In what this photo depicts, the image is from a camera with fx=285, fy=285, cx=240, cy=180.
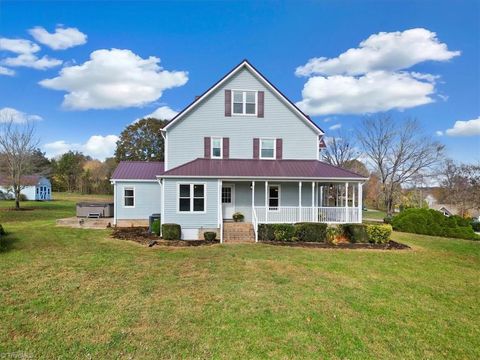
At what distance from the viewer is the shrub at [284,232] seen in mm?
13922

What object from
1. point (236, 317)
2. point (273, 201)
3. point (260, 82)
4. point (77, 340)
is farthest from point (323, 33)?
point (77, 340)

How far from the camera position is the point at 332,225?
14.6m

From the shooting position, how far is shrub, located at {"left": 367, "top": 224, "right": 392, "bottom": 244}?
45.6 ft

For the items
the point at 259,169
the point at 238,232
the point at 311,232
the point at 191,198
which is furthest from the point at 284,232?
the point at 191,198

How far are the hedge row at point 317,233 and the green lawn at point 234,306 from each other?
9.64 feet

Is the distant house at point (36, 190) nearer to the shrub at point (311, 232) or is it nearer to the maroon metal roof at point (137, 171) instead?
the maroon metal roof at point (137, 171)

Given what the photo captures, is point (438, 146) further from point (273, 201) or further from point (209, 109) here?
point (209, 109)

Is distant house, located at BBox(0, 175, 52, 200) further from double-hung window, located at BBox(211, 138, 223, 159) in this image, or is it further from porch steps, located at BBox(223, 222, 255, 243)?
porch steps, located at BBox(223, 222, 255, 243)

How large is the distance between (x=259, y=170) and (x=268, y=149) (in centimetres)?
238

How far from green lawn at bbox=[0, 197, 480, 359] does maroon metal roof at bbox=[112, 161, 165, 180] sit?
8.07 m

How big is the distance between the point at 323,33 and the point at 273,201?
12325 mm

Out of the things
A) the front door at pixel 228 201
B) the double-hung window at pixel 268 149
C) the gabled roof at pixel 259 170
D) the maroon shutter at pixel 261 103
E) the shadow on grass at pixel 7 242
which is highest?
the maroon shutter at pixel 261 103

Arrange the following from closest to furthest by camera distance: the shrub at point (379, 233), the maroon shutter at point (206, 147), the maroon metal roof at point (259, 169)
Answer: the shrub at point (379, 233)
the maroon metal roof at point (259, 169)
the maroon shutter at point (206, 147)

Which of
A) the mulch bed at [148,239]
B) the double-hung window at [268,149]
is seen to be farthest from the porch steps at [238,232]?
the double-hung window at [268,149]
